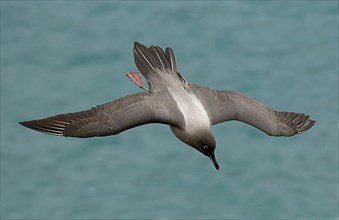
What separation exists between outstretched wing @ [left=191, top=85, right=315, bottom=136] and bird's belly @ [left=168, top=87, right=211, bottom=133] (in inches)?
5.6

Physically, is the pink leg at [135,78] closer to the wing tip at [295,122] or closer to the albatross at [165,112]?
the albatross at [165,112]

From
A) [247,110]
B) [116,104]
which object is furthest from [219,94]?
[116,104]

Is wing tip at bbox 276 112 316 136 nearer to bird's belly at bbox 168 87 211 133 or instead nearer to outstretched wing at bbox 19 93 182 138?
bird's belly at bbox 168 87 211 133

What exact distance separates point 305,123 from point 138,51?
85.1 inches

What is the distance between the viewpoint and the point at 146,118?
12117mm

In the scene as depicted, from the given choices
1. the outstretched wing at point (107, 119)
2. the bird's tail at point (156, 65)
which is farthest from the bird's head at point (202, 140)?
the bird's tail at point (156, 65)

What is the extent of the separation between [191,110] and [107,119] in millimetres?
888

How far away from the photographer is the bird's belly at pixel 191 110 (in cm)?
1215

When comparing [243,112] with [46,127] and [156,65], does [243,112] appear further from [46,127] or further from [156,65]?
[46,127]

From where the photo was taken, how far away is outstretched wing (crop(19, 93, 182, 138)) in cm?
1210

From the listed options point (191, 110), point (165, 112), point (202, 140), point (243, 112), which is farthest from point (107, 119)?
point (243, 112)

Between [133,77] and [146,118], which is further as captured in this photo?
[133,77]

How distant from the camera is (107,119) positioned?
12.2 m

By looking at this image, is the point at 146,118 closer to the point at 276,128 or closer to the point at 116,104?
the point at 116,104
